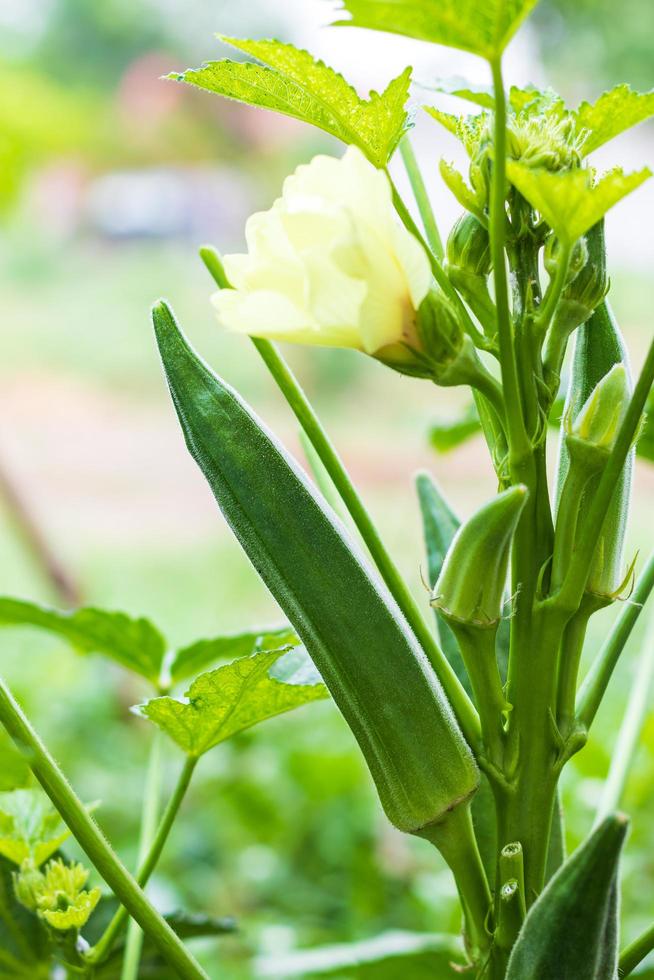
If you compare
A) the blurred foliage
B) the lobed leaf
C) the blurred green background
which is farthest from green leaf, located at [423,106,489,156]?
the blurred foliage

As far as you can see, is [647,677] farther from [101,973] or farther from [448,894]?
[448,894]

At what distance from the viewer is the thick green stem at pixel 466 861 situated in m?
0.35

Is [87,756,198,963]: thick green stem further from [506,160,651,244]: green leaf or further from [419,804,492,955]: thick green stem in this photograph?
[506,160,651,244]: green leaf

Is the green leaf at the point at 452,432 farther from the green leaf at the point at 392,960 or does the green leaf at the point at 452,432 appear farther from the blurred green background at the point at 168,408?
the blurred green background at the point at 168,408

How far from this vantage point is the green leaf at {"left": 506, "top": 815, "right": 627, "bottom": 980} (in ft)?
1.00

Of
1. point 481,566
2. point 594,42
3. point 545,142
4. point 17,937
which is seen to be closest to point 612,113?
point 545,142

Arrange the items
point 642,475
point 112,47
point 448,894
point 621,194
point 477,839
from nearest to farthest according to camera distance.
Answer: point 621,194
point 477,839
point 448,894
point 642,475
point 112,47

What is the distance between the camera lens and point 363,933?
1.02 meters

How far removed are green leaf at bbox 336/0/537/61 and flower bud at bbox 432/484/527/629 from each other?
0.12 meters

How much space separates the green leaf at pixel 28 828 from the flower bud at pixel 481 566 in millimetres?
172

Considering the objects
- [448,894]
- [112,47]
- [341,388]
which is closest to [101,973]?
[448,894]

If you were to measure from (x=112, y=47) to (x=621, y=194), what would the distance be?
→ 2.80 metres

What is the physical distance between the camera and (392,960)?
52 centimetres

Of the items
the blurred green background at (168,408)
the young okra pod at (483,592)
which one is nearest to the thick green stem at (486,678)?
the young okra pod at (483,592)
